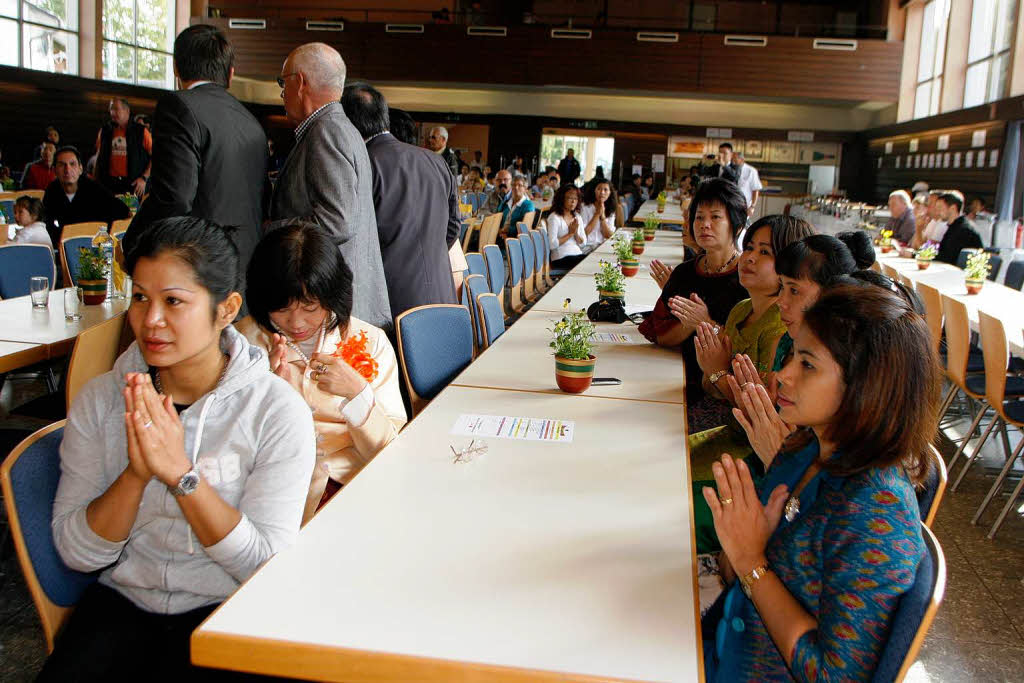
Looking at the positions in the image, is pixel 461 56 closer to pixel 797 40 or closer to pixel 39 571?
pixel 797 40

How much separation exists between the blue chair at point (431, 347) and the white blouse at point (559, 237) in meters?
4.98

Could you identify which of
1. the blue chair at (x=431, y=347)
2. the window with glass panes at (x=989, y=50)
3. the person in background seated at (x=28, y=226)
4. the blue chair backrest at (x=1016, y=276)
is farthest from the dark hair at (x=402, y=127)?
the window with glass panes at (x=989, y=50)

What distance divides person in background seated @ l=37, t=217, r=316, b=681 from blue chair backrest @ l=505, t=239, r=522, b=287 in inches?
158

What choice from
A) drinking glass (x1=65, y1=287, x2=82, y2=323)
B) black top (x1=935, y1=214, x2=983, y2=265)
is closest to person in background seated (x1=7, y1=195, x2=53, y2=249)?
drinking glass (x1=65, y1=287, x2=82, y2=323)

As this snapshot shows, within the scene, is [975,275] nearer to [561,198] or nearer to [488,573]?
[561,198]

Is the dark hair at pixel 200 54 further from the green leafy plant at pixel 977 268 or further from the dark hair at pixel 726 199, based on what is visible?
the green leafy plant at pixel 977 268

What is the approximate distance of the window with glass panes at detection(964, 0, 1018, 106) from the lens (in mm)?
11727

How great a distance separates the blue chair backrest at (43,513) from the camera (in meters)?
1.51

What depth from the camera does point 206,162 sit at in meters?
3.02

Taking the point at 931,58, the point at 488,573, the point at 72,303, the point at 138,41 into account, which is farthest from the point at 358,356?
the point at 931,58

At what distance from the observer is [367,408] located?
6.63ft

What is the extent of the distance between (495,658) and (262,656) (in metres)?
0.33

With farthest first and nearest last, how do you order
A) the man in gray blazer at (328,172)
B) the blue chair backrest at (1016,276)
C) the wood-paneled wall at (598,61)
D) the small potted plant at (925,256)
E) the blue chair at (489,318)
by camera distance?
1. the wood-paneled wall at (598,61)
2. the small potted plant at (925,256)
3. the blue chair backrest at (1016,276)
4. the blue chair at (489,318)
5. the man in gray blazer at (328,172)

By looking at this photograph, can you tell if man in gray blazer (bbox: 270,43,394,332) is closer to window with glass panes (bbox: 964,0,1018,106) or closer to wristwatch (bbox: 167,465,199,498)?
wristwatch (bbox: 167,465,199,498)
